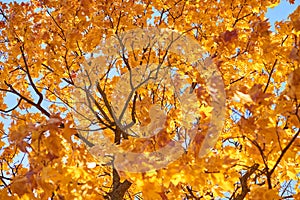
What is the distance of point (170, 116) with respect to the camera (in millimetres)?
4230

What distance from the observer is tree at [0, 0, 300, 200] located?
2645 millimetres

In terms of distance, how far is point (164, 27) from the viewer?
4883 millimetres

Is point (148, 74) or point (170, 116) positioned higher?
point (148, 74)

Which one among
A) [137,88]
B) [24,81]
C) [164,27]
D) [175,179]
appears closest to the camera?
[175,179]

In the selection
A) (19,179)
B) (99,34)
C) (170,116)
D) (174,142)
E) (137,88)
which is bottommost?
(19,179)

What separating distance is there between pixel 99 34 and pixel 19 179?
7.70 ft

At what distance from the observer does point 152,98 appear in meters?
4.62

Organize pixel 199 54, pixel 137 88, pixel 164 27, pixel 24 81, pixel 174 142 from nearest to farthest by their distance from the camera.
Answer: pixel 174 142 < pixel 199 54 < pixel 137 88 < pixel 164 27 < pixel 24 81

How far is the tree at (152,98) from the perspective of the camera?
2.64 meters

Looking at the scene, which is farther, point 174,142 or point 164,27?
point 164,27

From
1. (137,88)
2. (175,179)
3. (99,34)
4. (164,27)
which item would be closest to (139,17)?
(164,27)

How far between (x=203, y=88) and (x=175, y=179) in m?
0.84

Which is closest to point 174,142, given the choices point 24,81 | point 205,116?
point 205,116

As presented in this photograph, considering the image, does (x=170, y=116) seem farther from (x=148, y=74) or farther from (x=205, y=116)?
(x=205, y=116)
